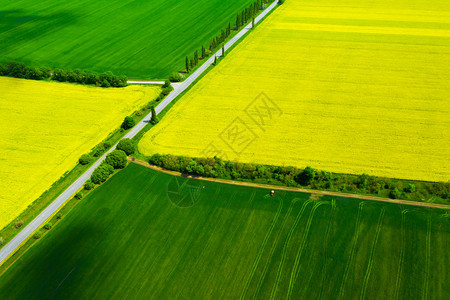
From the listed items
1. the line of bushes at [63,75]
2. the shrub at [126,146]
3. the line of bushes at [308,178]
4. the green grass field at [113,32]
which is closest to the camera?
the line of bushes at [308,178]

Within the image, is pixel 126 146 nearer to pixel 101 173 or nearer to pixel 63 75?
pixel 101 173

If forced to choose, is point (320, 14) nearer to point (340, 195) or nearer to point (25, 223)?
point (340, 195)

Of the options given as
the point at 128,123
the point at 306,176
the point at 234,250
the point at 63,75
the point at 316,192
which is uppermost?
Result: the point at 63,75

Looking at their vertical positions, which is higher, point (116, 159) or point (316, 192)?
point (116, 159)

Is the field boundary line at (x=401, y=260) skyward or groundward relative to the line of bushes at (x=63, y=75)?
groundward

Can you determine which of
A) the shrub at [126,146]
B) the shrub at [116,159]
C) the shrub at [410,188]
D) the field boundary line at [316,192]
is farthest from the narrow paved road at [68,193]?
the shrub at [410,188]

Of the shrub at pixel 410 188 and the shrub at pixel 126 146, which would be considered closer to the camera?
the shrub at pixel 410 188

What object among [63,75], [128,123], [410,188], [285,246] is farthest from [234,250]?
[63,75]

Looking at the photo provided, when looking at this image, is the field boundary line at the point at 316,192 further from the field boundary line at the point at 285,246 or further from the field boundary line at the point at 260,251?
the field boundary line at the point at 260,251
